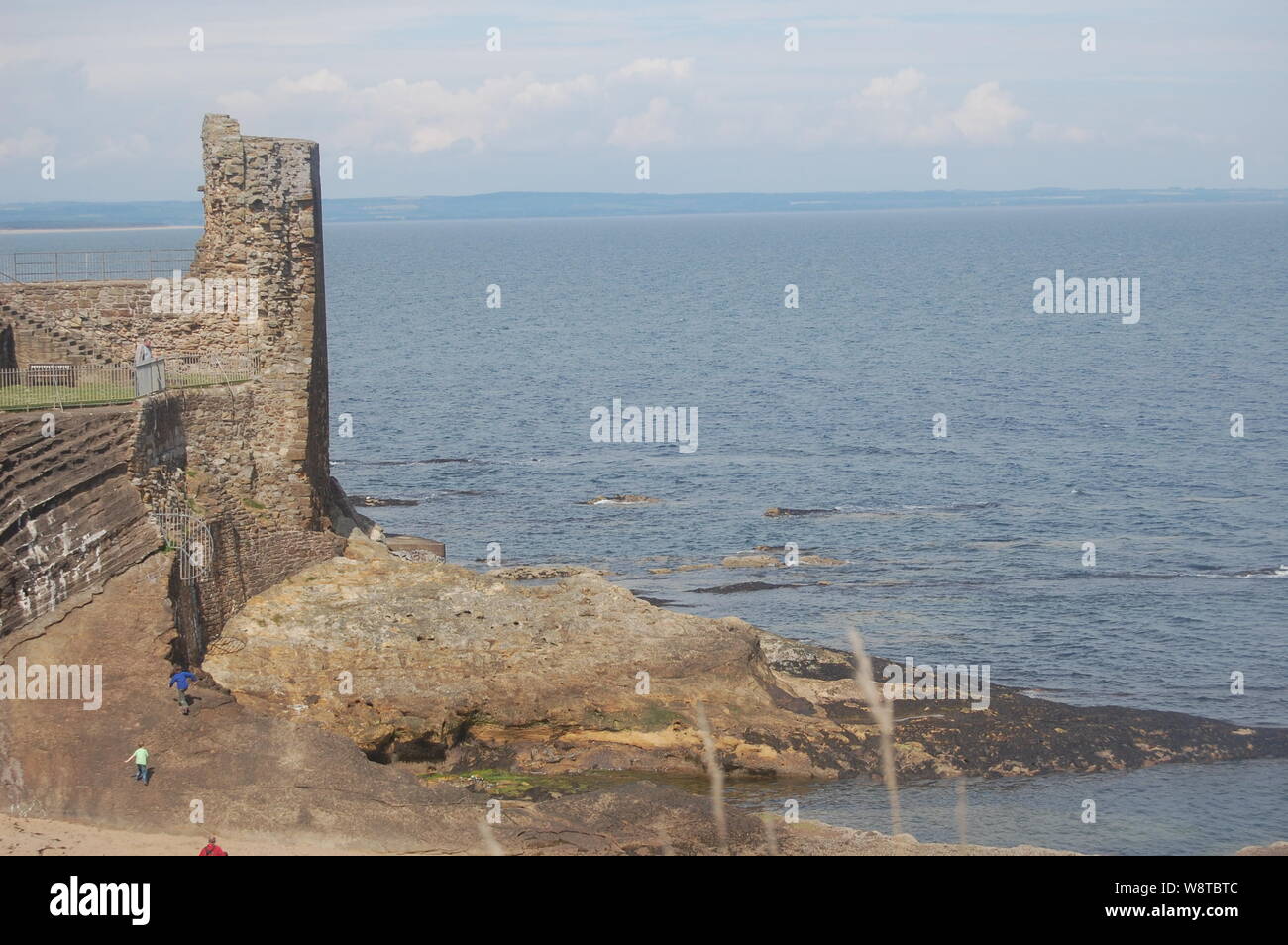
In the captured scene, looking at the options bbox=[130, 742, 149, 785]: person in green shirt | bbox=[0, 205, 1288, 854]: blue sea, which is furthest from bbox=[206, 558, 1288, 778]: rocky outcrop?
bbox=[130, 742, 149, 785]: person in green shirt

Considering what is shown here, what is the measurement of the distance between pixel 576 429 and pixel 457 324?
55966mm

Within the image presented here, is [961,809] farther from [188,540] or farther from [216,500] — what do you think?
[216,500]

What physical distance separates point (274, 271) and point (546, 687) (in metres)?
11.3

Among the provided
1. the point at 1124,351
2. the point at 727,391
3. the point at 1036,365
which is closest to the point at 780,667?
the point at 727,391

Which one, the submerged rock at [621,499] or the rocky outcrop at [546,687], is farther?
the submerged rock at [621,499]

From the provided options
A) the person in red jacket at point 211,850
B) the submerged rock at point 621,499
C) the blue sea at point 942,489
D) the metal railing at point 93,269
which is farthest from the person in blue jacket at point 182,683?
the submerged rock at point 621,499

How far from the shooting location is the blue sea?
3825 centimetres

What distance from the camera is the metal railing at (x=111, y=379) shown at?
31641 millimetres

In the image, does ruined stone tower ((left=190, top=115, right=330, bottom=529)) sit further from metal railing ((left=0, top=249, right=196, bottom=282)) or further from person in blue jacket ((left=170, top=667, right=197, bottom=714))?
person in blue jacket ((left=170, top=667, right=197, bottom=714))

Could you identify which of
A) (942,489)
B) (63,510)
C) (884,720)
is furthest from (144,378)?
(942,489)

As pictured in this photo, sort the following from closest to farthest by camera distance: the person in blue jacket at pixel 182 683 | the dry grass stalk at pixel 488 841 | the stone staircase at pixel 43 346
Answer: the dry grass stalk at pixel 488 841 → the person in blue jacket at pixel 182 683 → the stone staircase at pixel 43 346

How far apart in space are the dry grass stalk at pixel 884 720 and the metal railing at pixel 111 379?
606 inches

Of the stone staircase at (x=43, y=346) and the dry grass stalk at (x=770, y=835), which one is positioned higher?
the stone staircase at (x=43, y=346)

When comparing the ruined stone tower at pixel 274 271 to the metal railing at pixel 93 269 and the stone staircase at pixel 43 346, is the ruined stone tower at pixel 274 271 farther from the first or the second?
the stone staircase at pixel 43 346
